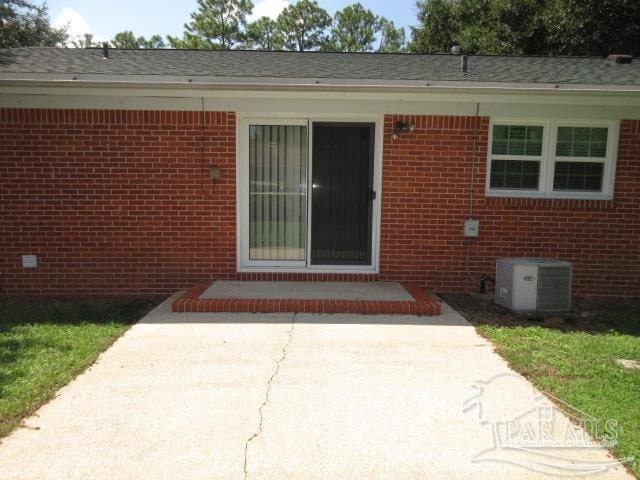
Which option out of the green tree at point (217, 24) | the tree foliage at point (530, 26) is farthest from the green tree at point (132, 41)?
the tree foliage at point (530, 26)

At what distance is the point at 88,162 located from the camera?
257 inches

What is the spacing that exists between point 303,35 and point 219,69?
35.4 m

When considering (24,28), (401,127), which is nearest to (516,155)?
(401,127)

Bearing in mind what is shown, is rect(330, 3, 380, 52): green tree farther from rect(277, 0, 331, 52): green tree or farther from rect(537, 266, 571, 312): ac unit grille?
rect(537, 266, 571, 312): ac unit grille

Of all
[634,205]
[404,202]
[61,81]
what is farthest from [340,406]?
[634,205]

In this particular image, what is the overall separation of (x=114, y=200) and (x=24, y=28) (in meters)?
20.6

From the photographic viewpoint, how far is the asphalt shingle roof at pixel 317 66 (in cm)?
633

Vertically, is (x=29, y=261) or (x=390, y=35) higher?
(x=390, y=35)

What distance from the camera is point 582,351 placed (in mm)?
4609

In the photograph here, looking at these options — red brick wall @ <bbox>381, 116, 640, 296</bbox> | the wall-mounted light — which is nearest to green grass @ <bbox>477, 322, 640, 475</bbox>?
red brick wall @ <bbox>381, 116, 640, 296</bbox>

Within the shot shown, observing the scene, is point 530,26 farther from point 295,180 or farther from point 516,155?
point 295,180

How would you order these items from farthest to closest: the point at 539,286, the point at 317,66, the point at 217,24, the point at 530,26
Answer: the point at 217,24 < the point at 530,26 < the point at 317,66 < the point at 539,286

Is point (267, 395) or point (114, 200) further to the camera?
point (114, 200)

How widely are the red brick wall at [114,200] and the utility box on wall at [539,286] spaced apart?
12.3ft
